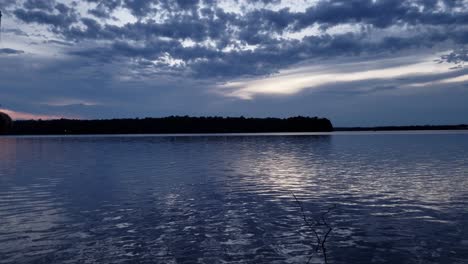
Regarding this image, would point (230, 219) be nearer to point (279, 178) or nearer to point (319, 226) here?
point (319, 226)

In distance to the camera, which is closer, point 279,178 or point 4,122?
point 4,122

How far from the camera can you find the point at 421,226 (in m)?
16.4

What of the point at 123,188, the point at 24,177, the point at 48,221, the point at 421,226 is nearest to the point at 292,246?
the point at 421,226

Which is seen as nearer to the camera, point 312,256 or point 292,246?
point 312,256

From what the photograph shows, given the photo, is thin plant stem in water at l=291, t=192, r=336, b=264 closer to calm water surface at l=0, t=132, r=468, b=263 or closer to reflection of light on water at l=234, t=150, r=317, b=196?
calm water surface at l=0, t=132, r=468, b=263

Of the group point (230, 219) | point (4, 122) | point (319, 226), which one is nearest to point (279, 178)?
point (230, 219)

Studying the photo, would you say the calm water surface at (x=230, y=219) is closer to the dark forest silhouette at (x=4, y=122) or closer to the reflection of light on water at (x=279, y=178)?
the reflection of light on water at (x=279, y=178)

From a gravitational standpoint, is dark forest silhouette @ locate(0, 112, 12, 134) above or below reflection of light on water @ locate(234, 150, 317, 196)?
above

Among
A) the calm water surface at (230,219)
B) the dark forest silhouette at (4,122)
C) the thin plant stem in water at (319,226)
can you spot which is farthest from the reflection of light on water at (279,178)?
the dark forest silhouette at (4,122)

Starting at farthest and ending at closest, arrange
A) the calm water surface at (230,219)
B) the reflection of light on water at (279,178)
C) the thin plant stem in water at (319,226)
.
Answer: the reflection of light on water at (279,178)
the thin plant stem in water at (319,226)
the calm water surface at (230,219)

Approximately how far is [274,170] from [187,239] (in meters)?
24.5

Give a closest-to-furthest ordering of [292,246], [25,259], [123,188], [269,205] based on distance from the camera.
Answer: [25,259] → [292,246] → [269,205] → [123,188]

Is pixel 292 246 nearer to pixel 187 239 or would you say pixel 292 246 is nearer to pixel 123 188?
pixel 187 239

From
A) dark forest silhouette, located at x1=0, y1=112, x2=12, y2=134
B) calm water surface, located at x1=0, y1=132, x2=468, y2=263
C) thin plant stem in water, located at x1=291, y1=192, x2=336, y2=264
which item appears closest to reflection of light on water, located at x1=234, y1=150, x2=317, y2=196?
calm water surface, located at x1=0, y1=132, x2=468, y2=263
